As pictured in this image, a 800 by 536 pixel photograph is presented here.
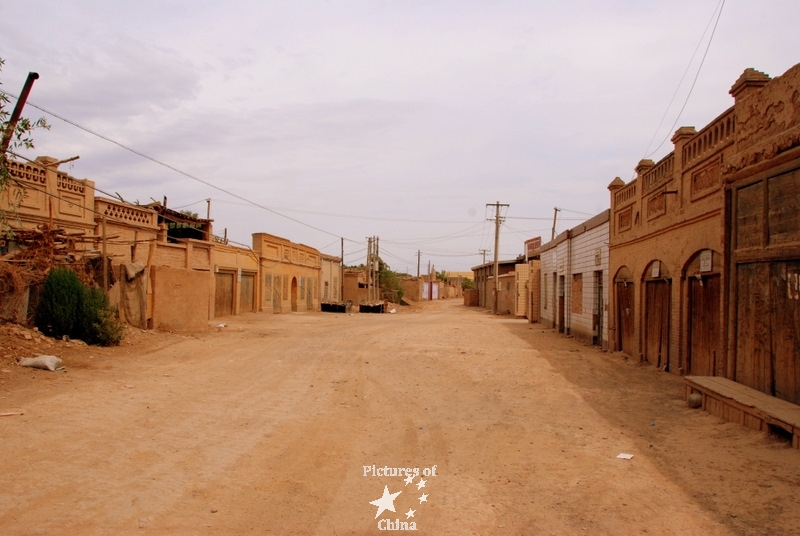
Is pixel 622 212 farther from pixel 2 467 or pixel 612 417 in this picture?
pixel 2 467

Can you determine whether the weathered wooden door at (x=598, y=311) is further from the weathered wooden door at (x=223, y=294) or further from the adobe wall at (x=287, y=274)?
the adobe wall at (x=287, y=274)

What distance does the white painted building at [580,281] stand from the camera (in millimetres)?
17828

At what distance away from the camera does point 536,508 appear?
4.81 meters

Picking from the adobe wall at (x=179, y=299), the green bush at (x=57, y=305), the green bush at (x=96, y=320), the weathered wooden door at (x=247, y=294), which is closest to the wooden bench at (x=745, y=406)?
the green bush at (x=96, y=320)

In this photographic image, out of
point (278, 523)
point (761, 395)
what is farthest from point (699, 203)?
point (278, 523)

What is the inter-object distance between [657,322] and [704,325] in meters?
2.65

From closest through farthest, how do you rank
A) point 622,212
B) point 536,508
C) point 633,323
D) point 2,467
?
1. point 536,508
2. point 2,467
3. point 633,323
4. point 622,212

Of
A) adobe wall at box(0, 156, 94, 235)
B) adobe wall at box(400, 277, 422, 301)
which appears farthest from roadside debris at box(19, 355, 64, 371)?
adobe wall at box(400, 277, 422, 301)

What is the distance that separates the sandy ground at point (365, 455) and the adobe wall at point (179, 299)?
17.4 feet

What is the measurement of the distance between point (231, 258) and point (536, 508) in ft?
86.0

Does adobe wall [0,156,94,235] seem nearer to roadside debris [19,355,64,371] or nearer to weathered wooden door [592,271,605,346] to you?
roadside debris [19,355,64,371]

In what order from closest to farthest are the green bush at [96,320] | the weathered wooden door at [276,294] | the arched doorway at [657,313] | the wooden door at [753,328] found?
the wooden door at [753,328]
the arched doorway at [657,313]
the green bush at [96,320]
the weathered wooden door at [276,294]

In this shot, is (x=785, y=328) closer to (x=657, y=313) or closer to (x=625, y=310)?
(x=657, y=313)

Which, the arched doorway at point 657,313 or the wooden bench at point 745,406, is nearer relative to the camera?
the wooden bench at point 745,406
